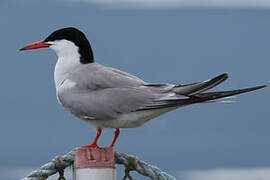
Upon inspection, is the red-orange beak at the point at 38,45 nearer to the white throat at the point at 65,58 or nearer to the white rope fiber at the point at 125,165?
the white throat at the point at 65,58

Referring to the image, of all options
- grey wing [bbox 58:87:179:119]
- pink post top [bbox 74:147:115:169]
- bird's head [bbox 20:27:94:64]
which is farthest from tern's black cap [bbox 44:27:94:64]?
pink post top [bbox 74:147:115:169]

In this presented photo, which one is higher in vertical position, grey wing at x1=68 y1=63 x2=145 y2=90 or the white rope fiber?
grey wing at x1=68 y1=63 x2=145 y2=90

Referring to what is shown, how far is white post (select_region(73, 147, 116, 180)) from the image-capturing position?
3340 mm

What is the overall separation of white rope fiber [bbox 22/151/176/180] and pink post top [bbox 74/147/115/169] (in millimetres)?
223

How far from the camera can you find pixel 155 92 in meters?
3.57

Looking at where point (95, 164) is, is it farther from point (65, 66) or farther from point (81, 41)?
point (81, 41)

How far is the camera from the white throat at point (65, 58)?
3961mm

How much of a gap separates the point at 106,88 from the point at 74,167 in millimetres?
568

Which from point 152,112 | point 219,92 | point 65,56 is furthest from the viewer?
point 65,56

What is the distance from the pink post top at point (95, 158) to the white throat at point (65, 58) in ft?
2.30

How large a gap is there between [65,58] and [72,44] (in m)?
0.12

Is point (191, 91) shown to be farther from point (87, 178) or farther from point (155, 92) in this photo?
point (87, 178)

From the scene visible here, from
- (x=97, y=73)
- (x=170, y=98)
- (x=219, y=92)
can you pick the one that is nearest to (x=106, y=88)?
(x=97, y=73)

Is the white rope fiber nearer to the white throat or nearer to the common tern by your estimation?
the common tern
